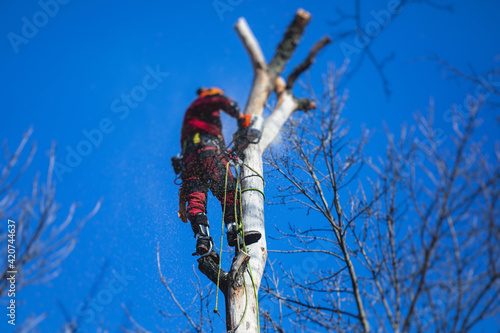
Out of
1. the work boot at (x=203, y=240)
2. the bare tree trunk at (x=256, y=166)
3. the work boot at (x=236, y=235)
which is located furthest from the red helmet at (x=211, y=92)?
the work boot at (x=236, y=235)

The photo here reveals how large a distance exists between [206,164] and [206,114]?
0.64 metres

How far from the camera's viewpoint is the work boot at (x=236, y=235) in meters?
2.91

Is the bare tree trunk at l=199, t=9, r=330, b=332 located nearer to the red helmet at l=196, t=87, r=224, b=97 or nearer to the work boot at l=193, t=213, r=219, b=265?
the work boot at l=193, t=213, r=219, b=265

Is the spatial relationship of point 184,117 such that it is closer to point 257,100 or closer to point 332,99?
point 257,100

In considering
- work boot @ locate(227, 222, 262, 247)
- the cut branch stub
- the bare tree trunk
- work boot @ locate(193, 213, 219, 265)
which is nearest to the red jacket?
the bare tree trunk

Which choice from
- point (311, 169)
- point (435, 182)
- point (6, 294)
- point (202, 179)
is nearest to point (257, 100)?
point (202, 179)

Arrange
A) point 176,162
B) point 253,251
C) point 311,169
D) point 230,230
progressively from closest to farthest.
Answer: point 253,251
point 230,230
point 176,162
point 311,169

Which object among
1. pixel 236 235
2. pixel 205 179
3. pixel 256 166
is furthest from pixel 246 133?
pixel 236 235

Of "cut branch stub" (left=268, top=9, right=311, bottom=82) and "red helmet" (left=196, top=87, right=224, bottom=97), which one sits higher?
"cut branch stub" (left=268, top=9, right=311, bottom=82)

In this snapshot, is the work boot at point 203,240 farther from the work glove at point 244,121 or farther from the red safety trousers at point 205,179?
the work glove at point 244,121

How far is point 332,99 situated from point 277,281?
236 centimetres

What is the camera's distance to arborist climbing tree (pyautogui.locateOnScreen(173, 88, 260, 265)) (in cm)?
327

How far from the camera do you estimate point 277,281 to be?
4.80 m

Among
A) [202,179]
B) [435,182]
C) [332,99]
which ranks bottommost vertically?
[435,182]
